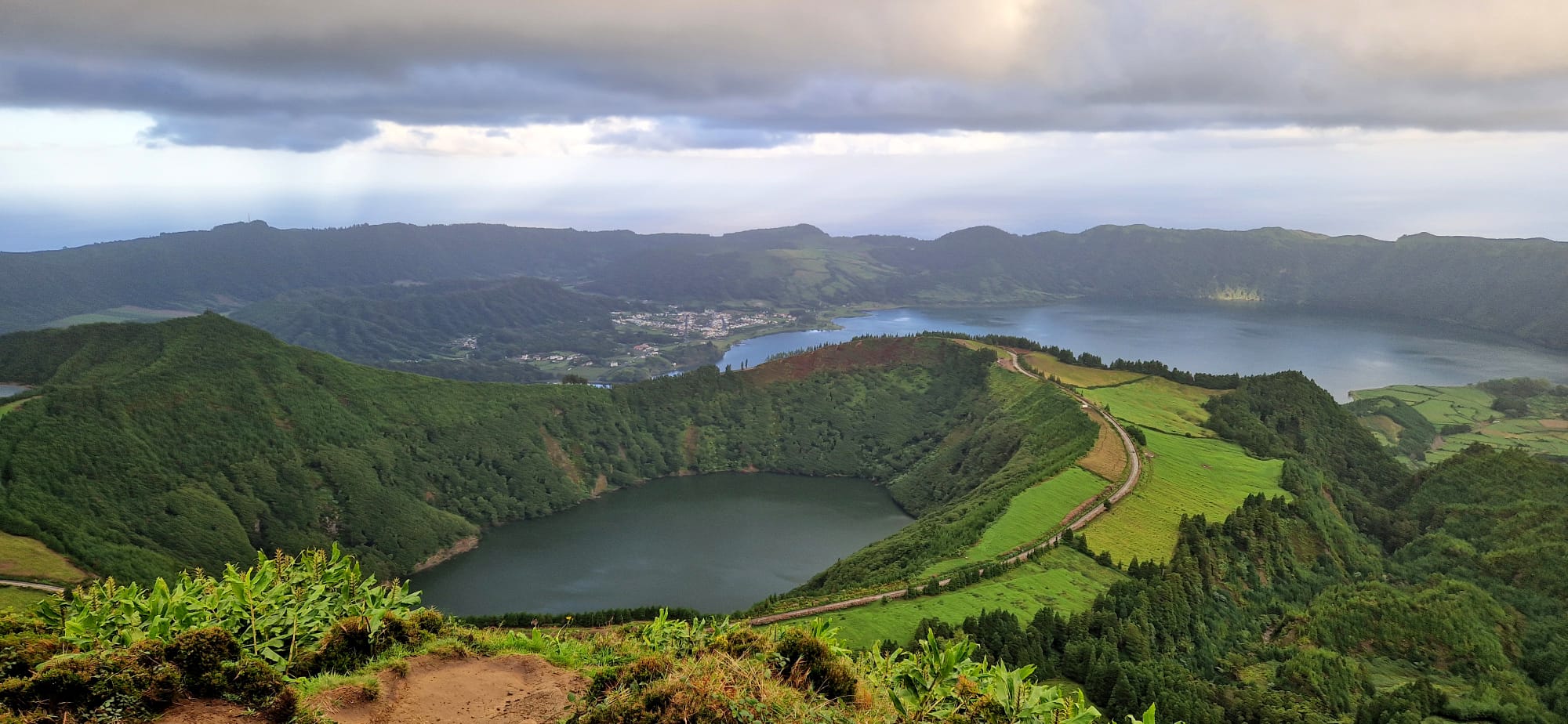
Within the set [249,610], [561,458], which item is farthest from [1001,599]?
[561,458]

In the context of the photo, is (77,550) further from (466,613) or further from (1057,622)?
(1057,622)

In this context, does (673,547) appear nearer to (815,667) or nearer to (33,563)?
(33,563)

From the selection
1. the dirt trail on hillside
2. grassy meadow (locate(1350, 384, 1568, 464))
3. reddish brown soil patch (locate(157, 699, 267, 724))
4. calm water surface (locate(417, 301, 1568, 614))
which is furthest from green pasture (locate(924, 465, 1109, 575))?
grassy meadow (locate(1350, 384, 1568, 464))

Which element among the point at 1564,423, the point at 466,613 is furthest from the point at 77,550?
the point at 1564,423

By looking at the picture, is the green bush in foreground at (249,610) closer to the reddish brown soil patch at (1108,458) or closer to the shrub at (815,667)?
the shrub at (815,667)

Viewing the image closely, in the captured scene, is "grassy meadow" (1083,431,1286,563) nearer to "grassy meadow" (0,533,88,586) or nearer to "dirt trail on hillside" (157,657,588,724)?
"dirt trail on hillside" (157,657,588,724)
